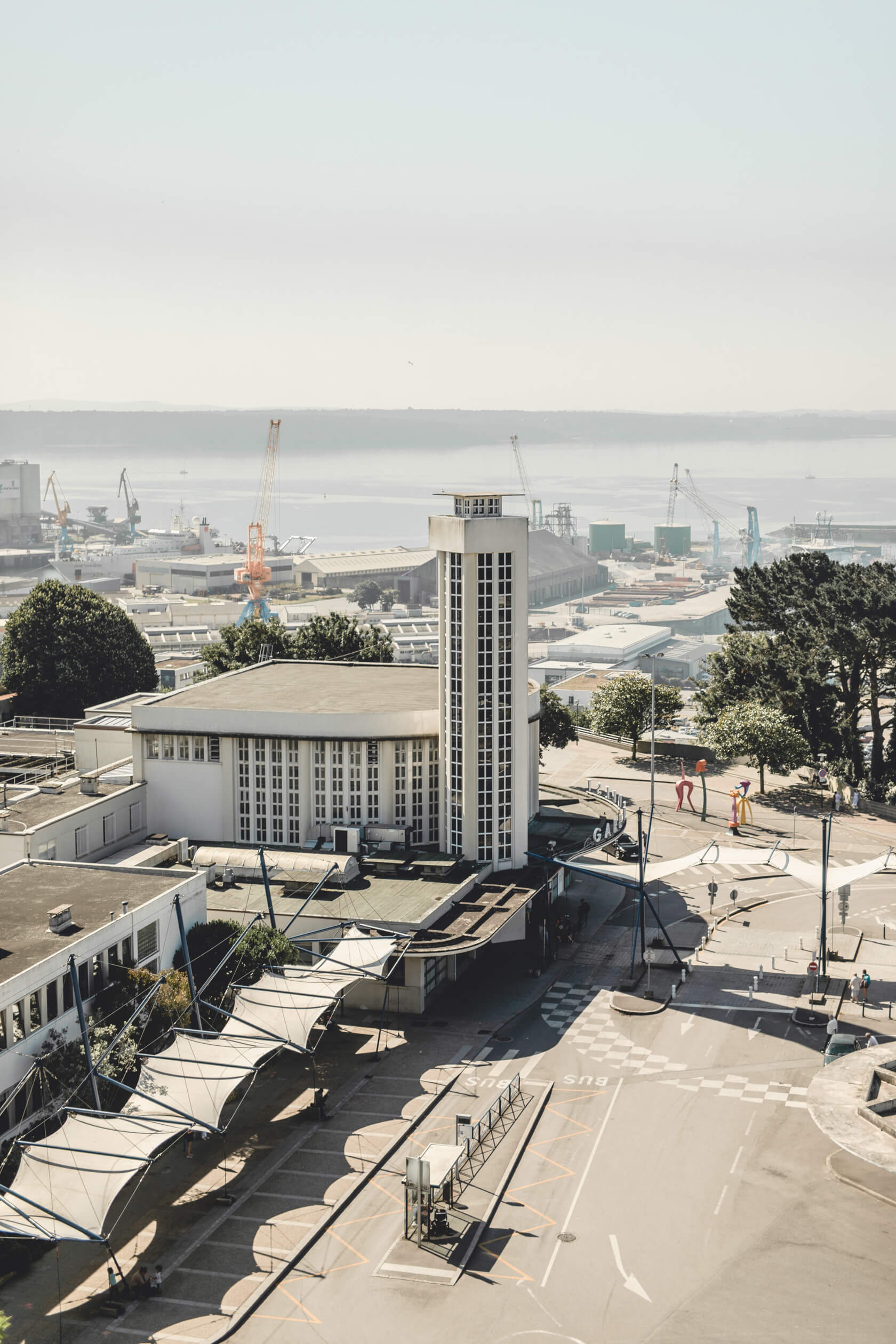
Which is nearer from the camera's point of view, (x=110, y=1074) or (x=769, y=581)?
(x=110, y=1074)

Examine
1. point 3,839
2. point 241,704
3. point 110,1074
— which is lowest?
point 110,1074

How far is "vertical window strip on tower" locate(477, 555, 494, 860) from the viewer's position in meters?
69.4

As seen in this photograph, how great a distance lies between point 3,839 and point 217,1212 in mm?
26314

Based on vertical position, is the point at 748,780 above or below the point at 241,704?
below

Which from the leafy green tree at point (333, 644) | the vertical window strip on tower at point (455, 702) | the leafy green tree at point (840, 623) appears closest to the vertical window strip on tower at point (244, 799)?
the vertical window strip on tower at point (455, 702)

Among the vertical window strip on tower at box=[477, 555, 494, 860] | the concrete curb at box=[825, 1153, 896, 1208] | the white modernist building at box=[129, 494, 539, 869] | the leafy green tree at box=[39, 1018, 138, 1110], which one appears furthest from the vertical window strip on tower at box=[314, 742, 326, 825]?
the concrete curb at box=[825, 1153, 896, 1208]

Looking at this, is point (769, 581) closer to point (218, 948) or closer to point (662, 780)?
point (662, 780)

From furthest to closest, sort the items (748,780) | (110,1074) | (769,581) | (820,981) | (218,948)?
(769,581) < (748,780) < (820,981) < (218,948) < (110,1074)

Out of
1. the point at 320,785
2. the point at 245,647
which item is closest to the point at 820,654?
the point at 245,647

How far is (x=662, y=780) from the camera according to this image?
351 ft

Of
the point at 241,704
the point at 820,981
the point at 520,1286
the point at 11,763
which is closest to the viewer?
the point at 520,1286

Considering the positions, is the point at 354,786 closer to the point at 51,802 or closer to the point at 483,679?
the point at 483,679

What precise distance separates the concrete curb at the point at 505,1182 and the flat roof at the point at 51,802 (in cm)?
2831

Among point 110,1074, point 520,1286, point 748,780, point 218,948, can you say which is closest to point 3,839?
point 218,948
